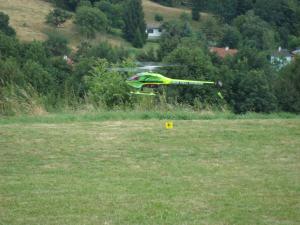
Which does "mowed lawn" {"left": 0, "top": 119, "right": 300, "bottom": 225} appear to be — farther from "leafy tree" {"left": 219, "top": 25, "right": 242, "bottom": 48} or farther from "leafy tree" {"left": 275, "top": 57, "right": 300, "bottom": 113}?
"leafy tree" {"left": 219, "top": 25, "right": 242, "bottom": 48}

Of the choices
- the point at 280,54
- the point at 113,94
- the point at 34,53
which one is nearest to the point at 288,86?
the point at 34,53

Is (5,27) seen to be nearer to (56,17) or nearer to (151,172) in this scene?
(56,17)

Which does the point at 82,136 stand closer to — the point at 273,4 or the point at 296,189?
the point at 296,189

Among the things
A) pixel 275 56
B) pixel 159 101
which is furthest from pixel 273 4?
pixel 159 101

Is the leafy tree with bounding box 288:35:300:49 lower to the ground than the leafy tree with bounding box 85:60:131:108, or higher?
lower

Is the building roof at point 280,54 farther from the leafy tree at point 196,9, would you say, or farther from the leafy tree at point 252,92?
the leafy tree at point 252,92

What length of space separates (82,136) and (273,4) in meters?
90.0

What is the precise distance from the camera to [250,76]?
1719 inches

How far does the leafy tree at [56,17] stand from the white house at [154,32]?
11.1 metres

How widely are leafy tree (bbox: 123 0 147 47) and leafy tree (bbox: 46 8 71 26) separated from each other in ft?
26.2

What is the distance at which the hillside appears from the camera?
80125 millimetres

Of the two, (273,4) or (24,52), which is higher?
(273,4)

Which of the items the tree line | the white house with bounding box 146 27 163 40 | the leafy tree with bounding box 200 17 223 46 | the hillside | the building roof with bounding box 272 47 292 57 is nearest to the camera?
the tree line

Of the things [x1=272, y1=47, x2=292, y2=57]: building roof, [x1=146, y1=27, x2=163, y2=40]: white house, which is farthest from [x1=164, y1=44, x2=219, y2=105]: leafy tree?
[x1=146, y1=27, x2=163, y2=40]: white house
